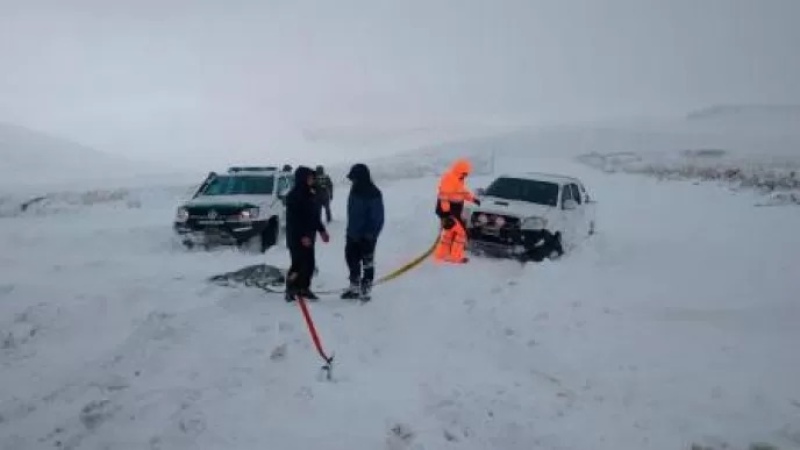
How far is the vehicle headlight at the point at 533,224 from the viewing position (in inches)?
511

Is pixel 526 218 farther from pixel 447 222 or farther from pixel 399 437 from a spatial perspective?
pixel 399 437

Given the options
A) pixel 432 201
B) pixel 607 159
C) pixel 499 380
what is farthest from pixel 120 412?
Result: pixel 607 159

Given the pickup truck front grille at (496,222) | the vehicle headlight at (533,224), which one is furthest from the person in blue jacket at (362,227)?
the vehicle headlight at (533,224)

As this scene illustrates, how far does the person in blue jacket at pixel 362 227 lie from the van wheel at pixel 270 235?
4933 millimetres

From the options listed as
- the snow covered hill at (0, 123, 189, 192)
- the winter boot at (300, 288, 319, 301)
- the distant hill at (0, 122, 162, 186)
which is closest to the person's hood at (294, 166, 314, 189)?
the winter boot at (300, 288, 319, 301)

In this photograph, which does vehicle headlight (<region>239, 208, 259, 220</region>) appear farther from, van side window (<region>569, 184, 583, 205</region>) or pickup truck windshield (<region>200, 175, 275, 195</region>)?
van side window (<region>569, 184, 583, 205</region>)

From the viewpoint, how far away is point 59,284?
10297 mm

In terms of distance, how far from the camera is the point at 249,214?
13.9 meters

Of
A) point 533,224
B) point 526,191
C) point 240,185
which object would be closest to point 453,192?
point 533,224

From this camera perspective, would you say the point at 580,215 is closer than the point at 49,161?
Yes

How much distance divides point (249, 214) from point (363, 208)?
5153mm

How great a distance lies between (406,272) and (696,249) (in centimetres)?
700

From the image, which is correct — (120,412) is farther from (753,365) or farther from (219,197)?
(219,197)

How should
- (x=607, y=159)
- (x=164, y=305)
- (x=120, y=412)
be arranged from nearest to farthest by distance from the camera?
(x=120, y=412), (x=164, y=305), (x=607, y=159)
